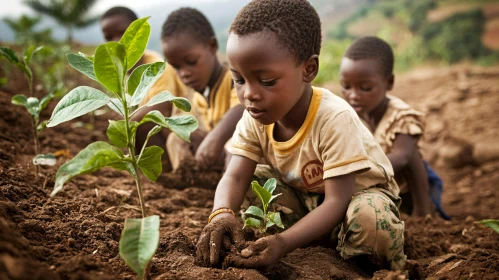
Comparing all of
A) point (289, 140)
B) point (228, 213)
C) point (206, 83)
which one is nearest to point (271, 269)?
point (228, 213)

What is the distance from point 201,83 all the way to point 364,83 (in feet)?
3.84

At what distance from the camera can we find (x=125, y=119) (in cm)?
130

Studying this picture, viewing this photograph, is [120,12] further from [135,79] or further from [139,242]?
[139,242]

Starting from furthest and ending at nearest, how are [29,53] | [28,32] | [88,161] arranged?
[28,32], [29,53], [88,161]

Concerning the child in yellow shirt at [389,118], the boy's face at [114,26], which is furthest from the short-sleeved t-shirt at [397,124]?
the boy's face at [114,26]

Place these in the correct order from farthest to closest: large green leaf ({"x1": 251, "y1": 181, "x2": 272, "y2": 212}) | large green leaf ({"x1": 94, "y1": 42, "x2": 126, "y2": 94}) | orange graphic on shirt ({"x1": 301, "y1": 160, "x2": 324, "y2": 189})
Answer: orange graphic on shirt ({"x1": 301, "y1": 160, "x2": 324, "y2": 189})
large green leaf ({"x1": 251, "y1": 181, "x2": 272, "y2": 212})
large green leaf ({"x1": 94, "y1": 42, "x2": 126, "y2": 94})

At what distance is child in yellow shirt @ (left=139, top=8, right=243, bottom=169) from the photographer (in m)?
2.95

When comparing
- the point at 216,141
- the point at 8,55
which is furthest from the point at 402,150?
the point at 8,55

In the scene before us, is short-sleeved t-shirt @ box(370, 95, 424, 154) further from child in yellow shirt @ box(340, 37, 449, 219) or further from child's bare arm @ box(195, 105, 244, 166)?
child's bare arm @ box(195, 105, 244, 166)

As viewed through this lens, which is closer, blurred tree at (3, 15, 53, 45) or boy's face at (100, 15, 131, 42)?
boy's face at (100, 15, 131, 42)

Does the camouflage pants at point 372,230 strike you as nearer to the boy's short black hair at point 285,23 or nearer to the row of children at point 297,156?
the row of children at point 297,156

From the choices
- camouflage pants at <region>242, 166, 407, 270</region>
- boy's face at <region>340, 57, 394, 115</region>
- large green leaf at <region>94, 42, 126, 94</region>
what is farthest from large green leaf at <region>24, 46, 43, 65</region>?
boy's face at <region>340, 57, 394, 115</region>

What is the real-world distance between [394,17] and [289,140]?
38.5 feet

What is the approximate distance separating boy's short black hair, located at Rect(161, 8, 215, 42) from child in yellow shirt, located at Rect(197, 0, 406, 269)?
4.70 ft
